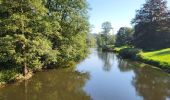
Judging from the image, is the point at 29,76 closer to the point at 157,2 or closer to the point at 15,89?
the point at 15,89

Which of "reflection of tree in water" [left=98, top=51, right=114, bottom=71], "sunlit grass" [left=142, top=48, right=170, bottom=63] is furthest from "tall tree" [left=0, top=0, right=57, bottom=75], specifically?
"sunlit grass" [left=142, top=48, right=170, bottom=63]

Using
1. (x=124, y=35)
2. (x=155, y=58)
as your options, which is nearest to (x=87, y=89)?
(x=155, y=58)

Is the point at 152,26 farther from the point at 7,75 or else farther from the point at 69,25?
the point at 7,75

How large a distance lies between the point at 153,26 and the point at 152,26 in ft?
0.81

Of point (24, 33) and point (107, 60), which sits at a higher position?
point (24, 33)

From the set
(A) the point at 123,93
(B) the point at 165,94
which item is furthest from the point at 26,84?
(B) the point at 165,94

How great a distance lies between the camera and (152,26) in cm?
6831

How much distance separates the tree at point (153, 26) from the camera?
67312 millimetres

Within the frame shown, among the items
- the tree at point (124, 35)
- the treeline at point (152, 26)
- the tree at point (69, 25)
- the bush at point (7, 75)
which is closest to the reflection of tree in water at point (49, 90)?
the bush at point (7, 75)

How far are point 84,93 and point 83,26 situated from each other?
1924cm

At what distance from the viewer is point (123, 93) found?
21828 millimetres

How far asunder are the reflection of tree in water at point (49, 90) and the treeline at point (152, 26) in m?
42.0

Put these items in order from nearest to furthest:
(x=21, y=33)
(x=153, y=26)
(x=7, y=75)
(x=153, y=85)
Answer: (x=153, y=85) → (x=7, y=75) → (x=21, y=33) → (x=153, y=26)

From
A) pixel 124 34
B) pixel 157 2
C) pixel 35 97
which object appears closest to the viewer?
pixel 35 97
